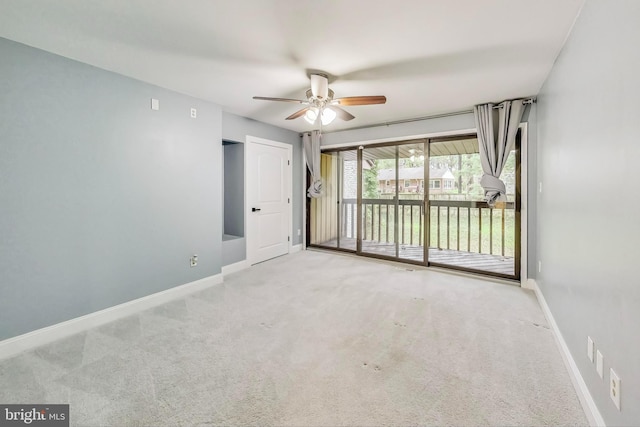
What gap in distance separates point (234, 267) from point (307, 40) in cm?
315

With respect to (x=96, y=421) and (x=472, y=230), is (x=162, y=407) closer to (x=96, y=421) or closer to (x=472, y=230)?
(x=96, y=421)

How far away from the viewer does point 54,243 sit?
2238mm

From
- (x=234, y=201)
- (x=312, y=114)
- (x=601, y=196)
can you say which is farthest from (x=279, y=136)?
(x=601, y=196)

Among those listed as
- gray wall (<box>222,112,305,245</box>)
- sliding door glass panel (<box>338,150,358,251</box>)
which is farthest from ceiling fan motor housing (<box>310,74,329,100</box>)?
sliding door glass panel (<box>338,150,358,251</box>)

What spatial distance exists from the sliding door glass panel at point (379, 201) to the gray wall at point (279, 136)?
Result: 1.25 m

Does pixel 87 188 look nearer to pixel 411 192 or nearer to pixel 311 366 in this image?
pixel 311 366

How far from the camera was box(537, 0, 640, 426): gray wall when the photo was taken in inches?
41.5

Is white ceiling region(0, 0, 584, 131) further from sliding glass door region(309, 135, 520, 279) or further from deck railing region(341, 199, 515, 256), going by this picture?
deck railing region(341, 199, 515, 256)

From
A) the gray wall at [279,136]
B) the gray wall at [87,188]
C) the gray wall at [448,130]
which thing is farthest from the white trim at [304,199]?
the gray wall at [87,188]

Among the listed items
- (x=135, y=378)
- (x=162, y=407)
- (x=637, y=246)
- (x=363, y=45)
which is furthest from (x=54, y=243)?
(x=637, y=246)

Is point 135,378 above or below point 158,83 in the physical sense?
below

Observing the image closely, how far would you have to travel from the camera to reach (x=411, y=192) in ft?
14.5

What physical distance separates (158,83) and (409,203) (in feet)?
12.7

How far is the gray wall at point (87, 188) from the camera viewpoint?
2.05 metres
